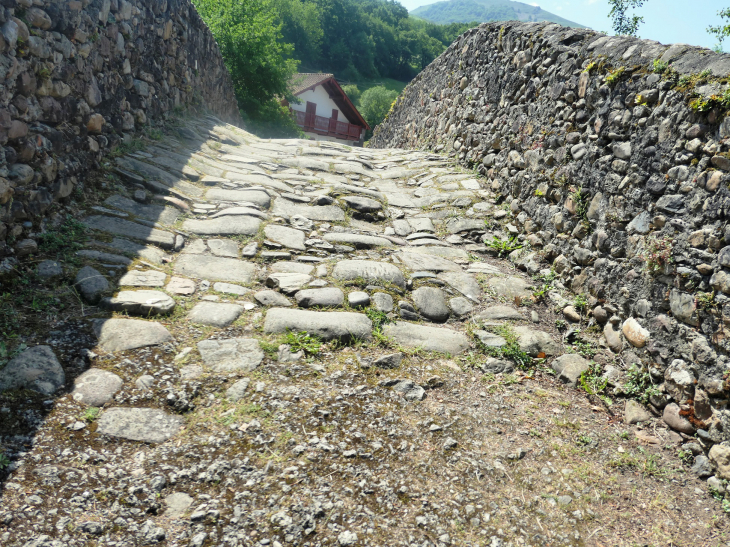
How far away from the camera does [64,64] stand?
10.3 ft

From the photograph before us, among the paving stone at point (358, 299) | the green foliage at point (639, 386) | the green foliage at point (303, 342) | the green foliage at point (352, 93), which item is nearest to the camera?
the green foliage at point (639, 386)

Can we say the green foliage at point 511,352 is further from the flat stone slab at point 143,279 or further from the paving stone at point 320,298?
the flat stone slab at point 143,279

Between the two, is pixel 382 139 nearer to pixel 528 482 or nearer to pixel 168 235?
pixel 168 235

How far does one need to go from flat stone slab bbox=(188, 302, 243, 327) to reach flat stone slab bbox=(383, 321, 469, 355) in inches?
36.1

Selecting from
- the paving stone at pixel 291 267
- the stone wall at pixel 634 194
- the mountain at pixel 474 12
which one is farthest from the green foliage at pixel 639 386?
the mountain at pixel 474 12

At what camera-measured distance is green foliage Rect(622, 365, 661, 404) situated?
2.48 m

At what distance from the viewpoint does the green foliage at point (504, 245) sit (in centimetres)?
429

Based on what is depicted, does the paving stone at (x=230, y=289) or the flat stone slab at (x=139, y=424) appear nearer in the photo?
the flat stone slab at (x=139, y=424)

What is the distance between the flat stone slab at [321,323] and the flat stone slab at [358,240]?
1.24 m

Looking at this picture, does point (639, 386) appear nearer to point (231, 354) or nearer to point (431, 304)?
point (431, 304)

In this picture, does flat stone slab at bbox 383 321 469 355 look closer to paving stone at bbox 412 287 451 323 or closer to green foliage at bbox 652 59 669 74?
paving stone at bbox 412 287 451 323

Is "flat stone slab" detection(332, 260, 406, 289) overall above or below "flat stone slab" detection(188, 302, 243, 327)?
above

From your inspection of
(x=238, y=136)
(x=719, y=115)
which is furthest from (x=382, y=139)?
(x=719, y=115)

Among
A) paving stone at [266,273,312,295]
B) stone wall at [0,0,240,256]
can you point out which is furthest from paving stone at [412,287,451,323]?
stone wall at [0,0,240,256]
